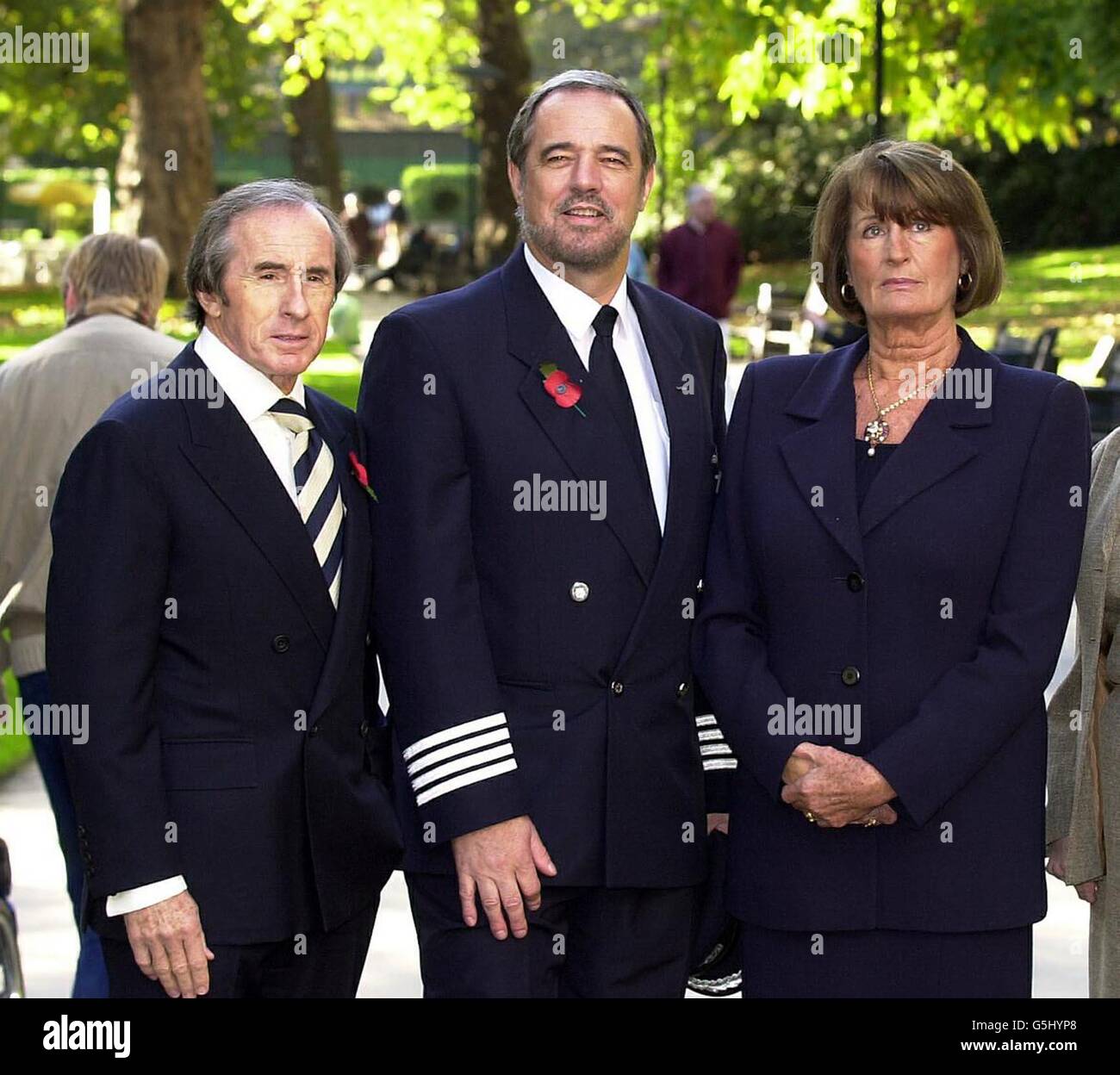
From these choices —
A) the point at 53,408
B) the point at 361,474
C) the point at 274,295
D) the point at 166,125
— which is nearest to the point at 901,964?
the point at 361,474

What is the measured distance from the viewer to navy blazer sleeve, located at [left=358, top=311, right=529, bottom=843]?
13.0 ft

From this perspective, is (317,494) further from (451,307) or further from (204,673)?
(451,307)

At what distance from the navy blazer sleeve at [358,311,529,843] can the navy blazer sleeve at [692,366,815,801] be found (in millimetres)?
440

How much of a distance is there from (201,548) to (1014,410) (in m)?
1.61

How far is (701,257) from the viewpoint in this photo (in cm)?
2095

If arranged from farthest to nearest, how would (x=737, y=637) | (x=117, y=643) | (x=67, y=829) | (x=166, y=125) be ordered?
(x=166, y=125) → (x=67, y=829) → (x=737, y=637) → (x=117, y=643)

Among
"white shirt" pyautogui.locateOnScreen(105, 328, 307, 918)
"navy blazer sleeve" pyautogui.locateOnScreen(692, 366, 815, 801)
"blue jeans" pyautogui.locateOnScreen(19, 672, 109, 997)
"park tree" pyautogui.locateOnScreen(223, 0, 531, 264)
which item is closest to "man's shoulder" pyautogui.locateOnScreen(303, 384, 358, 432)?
"white shirt" pyautogui.locateOnScreen(105, 328, 307, 918)

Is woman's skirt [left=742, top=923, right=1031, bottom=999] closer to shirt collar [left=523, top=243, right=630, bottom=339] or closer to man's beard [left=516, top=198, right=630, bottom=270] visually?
shirt collar [left=523, top=243, right=630, bottom=339]

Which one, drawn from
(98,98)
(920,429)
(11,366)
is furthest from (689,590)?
(98,98)

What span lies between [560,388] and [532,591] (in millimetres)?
428

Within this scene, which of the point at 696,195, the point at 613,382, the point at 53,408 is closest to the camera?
the point at 613,382

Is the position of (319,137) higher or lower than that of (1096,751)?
higher

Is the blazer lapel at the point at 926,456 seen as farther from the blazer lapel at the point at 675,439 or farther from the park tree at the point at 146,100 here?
the park tree at the point at 146,100

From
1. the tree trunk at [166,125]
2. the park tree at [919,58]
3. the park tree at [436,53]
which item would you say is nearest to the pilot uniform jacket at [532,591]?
the park tree at [919,58]
